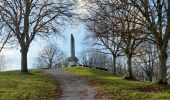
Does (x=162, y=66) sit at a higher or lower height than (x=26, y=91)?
higher

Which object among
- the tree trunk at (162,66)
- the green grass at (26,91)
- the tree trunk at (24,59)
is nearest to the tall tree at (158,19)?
the tree trunk at (162,66)

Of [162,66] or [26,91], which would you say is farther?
[162,66]

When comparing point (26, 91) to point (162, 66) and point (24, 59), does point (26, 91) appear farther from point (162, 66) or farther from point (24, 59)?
point (24, 59)

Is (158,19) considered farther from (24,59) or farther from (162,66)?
(24,59)

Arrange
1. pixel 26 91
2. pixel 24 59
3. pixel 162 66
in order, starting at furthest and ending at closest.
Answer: pixel 24 59
pixel 162 66
pixel 26 91

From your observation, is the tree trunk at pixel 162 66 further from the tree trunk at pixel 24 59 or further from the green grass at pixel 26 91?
the tree trunk at pixel 24 59

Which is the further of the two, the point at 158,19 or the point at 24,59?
the point at 24,59

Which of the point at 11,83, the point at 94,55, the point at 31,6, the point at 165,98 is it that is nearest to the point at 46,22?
the point at 31,6

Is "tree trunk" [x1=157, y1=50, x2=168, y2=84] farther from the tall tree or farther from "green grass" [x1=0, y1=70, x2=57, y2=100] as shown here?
"green grass" [x1=0, y1=70, x2=57, y2=100]

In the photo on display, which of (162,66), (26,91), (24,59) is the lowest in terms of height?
(26,91)

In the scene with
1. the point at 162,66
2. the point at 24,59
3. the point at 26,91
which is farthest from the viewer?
the point at 24,59

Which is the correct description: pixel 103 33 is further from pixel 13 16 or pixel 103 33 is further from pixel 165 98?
pixel 13 16

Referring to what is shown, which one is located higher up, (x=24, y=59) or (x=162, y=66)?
(x=24, y=59)

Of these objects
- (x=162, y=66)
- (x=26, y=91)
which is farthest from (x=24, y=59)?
(x=162, y=66)
